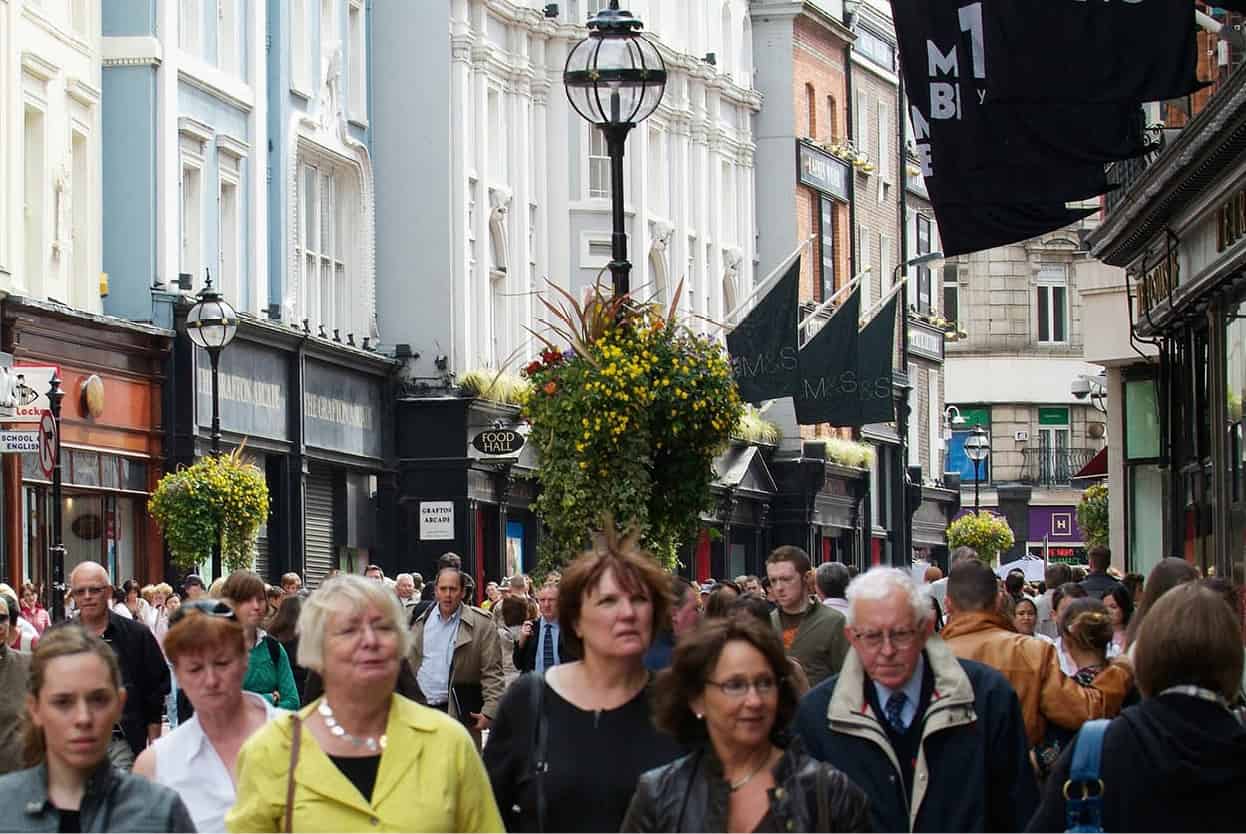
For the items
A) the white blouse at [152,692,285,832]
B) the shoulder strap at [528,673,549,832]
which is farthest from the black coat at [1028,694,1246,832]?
the white blouse at [152,692,285,832]

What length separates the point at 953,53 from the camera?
17.5 m

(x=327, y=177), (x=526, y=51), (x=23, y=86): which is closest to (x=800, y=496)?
(x=526, y=51)

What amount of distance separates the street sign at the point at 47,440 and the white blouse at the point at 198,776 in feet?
61.2

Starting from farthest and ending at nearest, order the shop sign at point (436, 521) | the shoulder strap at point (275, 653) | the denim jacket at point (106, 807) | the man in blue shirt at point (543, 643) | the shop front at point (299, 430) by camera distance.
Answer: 1. the shop sign at point (436, 521)
2. the shop front at point (299, 430)
3. the man in blue shirt at point (543, 643)
4. the shoulder strap at point (275, 653)
5. the denim jacket at point (106, 807)

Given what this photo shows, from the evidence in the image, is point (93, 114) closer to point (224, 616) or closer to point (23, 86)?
point (23, 86)

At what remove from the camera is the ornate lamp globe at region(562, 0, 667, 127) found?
19.7m

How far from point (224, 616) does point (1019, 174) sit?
9677mm

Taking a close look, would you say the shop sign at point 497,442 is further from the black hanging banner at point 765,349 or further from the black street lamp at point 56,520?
the black street lamp at point 56,520

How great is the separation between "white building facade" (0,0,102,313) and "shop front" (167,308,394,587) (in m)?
1.88

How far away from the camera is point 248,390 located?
37906 mm

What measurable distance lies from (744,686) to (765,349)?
26.7m

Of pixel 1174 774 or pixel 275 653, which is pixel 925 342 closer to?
pixel 275 653

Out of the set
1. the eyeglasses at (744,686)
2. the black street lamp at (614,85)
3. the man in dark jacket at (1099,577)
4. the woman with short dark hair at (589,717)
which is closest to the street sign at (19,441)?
the black street lamp at (614,85)

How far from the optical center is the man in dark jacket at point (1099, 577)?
20.6 m
